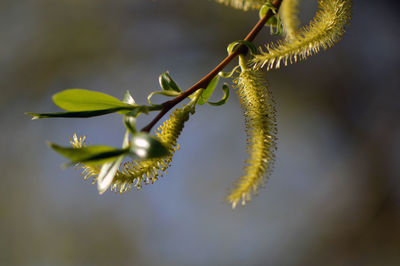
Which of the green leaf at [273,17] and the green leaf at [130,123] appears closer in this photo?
the green leaf at [130,123]

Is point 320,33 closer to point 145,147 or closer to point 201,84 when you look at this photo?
point 201,84

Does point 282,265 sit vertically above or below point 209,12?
below

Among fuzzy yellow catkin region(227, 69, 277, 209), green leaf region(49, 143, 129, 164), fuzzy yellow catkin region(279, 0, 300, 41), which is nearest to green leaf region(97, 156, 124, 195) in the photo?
green leaf region(49, 143, 129, 164)

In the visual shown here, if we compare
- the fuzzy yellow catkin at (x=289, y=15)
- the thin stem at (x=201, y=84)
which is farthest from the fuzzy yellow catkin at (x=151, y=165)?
the fuzzy yellow catkin at (x=289, y=15)

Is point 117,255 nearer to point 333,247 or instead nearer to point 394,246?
point 333,247

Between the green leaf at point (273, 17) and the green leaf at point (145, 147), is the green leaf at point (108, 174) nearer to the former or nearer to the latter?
the green leaf at point (145, 147)

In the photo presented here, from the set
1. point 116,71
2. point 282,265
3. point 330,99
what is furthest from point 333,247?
point 116,71

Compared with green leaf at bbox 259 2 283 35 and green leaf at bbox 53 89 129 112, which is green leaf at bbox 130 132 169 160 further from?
green leaf at bbox 259 2 283 35

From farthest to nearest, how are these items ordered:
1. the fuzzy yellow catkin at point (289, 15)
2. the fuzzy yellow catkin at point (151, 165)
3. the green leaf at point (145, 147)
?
the fuzzy yellow catkin at point (289, 15) < the fuzzy yellow catkin at point (151, 165) < the green leaf at point (145, 147)
